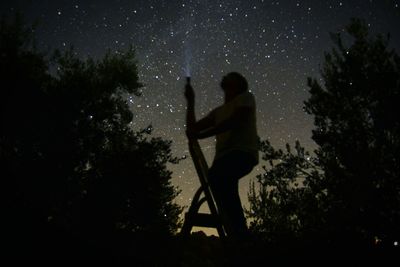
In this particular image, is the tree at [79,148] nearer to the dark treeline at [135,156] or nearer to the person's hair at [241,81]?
the dark treeline at [135,156]

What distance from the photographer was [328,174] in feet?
47.7

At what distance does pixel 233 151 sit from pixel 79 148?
17806 millimetres

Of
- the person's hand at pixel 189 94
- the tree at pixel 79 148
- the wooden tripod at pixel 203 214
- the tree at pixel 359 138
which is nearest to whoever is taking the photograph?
the wooden tripod at pixel 203 214

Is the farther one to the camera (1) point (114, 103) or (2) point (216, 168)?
(1) point (114, 103)

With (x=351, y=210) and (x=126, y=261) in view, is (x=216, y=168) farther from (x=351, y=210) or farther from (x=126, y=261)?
(x=351, y=210)

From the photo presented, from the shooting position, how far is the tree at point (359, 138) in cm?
1259

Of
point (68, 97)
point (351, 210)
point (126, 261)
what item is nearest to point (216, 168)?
point (126, 261)

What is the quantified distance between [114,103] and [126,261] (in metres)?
19.5

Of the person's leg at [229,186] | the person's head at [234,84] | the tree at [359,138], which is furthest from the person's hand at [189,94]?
the tree at [359,138]

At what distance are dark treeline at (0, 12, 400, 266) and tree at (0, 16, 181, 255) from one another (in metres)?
0.06

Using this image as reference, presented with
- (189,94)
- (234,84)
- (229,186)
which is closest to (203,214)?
Result: (229,186)

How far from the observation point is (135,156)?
21.6m

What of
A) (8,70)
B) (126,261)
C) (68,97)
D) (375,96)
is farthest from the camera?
(68,97)

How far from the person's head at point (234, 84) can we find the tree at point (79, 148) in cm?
1400
